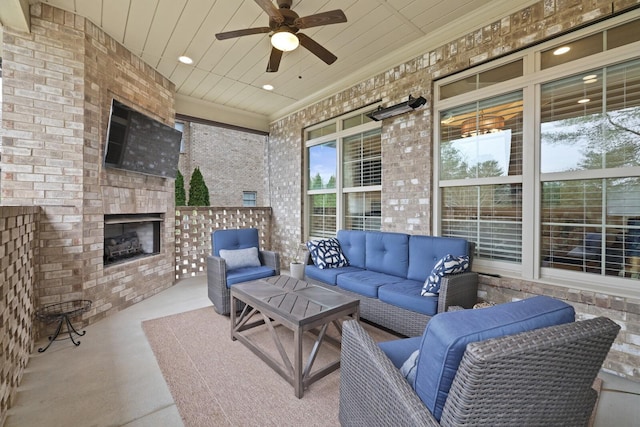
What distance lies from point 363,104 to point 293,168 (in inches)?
76.6

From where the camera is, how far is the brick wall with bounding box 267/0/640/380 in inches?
87.4

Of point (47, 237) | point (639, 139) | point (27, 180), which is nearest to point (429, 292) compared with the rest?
point (639, 139)

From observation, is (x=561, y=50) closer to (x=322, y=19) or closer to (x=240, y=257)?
(x=322, y=19)

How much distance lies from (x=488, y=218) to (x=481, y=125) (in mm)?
1003

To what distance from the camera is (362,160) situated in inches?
175

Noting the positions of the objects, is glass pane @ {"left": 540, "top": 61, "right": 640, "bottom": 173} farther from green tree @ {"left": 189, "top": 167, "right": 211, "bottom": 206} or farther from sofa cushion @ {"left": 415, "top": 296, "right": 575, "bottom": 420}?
green tree @ {"left": 189, "top": 167, "right": 211, "bottom": 206}

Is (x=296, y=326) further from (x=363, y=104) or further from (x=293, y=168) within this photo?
(x=293, y=168)

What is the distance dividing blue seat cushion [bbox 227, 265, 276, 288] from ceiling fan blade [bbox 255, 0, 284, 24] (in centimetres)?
256

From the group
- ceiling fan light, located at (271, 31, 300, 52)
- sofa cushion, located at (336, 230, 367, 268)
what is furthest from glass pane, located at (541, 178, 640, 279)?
ceiling fan light, located at (271, 31, 300, 52)

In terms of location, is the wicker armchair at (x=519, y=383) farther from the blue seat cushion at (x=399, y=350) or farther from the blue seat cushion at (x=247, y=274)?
the blue seat cushion at (x=247, y=274)

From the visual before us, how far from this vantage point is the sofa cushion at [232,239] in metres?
3.75

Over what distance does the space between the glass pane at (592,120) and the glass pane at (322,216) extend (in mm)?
3002

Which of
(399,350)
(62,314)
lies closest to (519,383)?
(399,350)


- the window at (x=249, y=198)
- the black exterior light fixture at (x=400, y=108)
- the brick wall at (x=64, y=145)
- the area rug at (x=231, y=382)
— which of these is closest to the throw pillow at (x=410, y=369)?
the area rug at (x=231, y=382)
